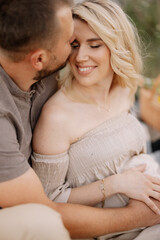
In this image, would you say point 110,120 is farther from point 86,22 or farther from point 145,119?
point 145,119

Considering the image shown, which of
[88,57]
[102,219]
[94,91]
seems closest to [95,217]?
[102,219]

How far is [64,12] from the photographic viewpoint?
5.41 ft

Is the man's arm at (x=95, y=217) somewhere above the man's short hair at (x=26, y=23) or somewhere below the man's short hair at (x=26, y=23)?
below

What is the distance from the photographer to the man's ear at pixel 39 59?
5.43ft

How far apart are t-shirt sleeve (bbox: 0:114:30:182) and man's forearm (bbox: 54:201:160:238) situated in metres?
0.41

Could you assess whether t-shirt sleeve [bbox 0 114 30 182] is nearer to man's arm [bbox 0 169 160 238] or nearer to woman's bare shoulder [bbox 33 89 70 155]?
man's arm [bbox 0 169 160 238]

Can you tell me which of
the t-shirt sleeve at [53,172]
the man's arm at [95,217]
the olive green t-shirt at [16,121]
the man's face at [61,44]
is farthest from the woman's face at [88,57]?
the man's arm at [95,217]

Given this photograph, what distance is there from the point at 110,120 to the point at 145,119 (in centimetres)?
219

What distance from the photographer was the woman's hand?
1860mm

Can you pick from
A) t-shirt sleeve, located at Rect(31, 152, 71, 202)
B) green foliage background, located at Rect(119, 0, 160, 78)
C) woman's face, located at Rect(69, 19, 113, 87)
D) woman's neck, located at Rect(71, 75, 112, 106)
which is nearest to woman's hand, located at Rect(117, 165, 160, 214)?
t-shirt sleeve, located at Rect(31, 152, 71, 202)

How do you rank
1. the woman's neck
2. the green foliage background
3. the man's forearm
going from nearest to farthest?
1. the man's forearm
2. the woman's neck
3. the green foliage background

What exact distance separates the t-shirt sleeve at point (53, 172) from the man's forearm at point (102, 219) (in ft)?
0.48

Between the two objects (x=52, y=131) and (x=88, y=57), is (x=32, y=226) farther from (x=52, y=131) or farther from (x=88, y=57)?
(x=88, y=57)

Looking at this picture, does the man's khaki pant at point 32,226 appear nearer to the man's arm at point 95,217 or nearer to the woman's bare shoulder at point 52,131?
the man's arm at point 95,217
